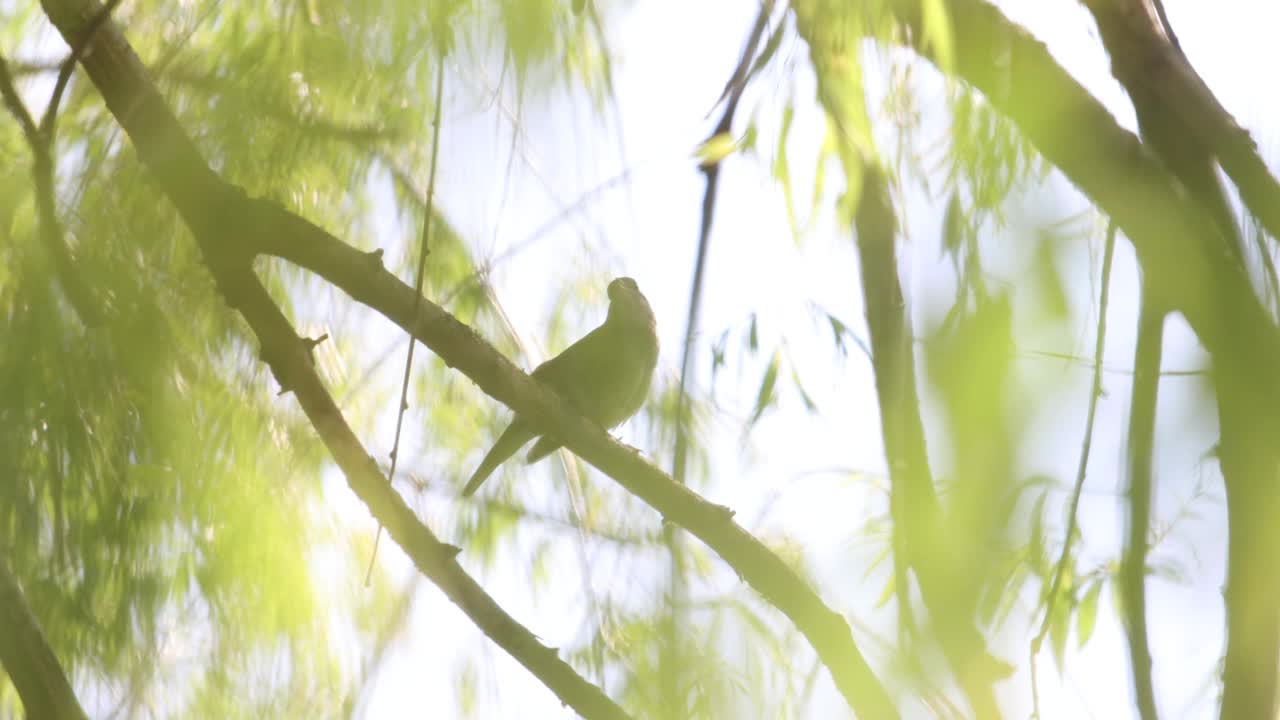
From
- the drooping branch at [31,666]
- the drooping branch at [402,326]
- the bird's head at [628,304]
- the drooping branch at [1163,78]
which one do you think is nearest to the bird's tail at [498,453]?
the bird's head at [628,304]

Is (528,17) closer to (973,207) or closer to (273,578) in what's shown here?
(973,207)

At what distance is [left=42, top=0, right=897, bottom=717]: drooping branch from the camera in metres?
1.36

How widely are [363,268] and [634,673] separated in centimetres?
65

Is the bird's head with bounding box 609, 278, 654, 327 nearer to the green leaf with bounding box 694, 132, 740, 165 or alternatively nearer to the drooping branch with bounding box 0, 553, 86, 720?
the green leaf with bounding box 694, 132, 740, 165

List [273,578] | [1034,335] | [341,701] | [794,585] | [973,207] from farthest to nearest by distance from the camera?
1. [341,701]
2. [273,578]
3. [794,585]
4. [973,207]
5. [1034,335]

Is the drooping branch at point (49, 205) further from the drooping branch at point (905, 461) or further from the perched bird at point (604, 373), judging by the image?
the drooping branch at point (905, 461)

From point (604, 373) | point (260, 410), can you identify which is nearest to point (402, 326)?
point (260, 410)

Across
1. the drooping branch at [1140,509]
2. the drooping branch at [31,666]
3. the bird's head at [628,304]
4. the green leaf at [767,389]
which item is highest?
the bird's head at [628,304]

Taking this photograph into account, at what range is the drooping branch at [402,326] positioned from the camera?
53.6 inches

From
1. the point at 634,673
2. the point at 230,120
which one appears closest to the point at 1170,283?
the point at 634,673

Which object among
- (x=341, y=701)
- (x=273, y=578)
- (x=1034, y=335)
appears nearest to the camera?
(x=1034, y=335)

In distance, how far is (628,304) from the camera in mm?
1991

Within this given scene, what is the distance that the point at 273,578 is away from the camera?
162 cm

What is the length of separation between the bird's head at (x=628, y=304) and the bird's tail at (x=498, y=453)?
25 centimetres
